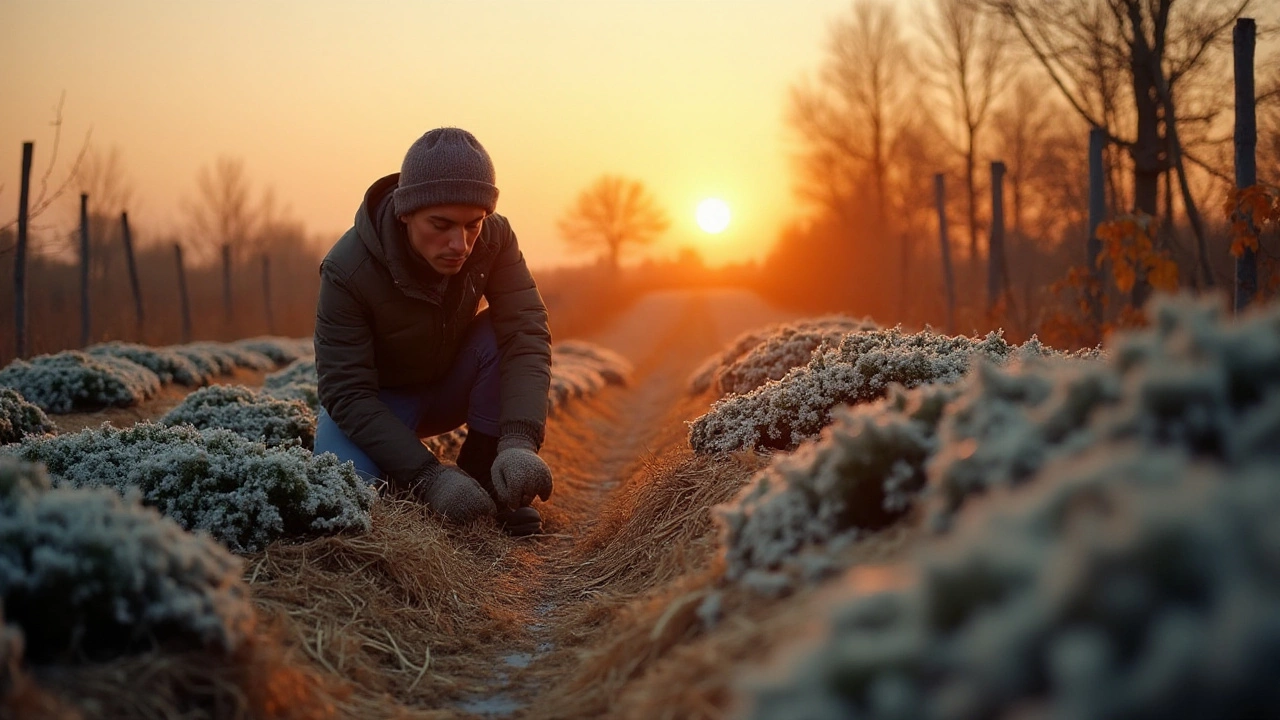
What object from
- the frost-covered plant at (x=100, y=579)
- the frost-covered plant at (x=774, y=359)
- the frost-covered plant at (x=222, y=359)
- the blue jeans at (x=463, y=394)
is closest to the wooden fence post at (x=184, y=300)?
the frost-covered plant at (x=222, y=359)

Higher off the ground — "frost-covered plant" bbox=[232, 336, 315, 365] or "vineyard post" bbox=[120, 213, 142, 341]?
"vineyard post" bbox=[120, 213, 142, 341]

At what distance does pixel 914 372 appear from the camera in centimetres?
515

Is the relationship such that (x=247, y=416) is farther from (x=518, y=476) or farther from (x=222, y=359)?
(x=222, y=359)

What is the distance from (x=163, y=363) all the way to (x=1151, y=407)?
14352 mm

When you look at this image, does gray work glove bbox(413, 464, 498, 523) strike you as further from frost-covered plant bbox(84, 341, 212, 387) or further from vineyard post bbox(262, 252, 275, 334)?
vineyard post bbox(262, 252, 275, 334)

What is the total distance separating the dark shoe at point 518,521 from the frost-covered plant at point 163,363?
9.67 meters

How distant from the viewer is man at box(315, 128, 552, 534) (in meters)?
5.27

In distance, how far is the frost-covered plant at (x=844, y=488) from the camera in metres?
2.46

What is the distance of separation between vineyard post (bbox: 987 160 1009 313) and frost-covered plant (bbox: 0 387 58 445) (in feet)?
36.7

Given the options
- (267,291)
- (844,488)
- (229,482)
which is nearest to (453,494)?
(229,482)

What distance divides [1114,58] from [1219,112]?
142 centimetres

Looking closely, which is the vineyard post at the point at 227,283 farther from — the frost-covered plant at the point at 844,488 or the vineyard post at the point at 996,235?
the frost-covered plant at the point at 844,488

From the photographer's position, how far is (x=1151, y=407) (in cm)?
166

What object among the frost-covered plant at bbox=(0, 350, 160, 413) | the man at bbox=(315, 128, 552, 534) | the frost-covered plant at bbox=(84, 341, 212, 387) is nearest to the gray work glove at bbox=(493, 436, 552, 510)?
the man at bbox=(315, 128, 552, 534)
